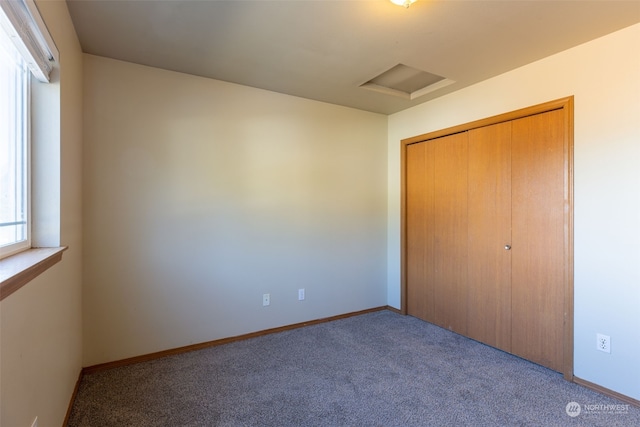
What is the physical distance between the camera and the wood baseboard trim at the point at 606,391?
76.8 inches

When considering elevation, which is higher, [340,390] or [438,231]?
[438,231]

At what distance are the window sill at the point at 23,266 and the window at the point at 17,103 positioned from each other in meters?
0.06

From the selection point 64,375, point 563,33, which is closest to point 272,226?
point 64,375

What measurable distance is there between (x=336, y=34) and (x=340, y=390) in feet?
7.79

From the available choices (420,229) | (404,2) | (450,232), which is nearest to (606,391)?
(450,232)

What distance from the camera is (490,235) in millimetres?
2797

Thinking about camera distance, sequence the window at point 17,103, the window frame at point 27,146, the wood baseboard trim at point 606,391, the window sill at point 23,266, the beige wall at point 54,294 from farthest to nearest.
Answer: the wood baseboard trim at point 606,391, the window frame at point 27,146, the window at point 17,103, the beige wall at point 54,294, the window sill at point 23,266

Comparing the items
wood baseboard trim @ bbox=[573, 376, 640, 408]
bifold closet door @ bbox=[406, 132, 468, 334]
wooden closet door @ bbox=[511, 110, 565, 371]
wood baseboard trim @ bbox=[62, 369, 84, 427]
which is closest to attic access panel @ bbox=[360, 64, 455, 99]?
bifold closet door @ bbox=[406, 132, 468, 334]

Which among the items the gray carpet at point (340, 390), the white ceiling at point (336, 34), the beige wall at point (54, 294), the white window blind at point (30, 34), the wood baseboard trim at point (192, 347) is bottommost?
the gray carpet at point (340, 390)

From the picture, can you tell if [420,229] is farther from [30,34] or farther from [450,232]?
[30,34]

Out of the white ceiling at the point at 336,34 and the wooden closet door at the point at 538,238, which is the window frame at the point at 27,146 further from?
the wooden closet door at the point at 538,238

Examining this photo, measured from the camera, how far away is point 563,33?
2037 mm

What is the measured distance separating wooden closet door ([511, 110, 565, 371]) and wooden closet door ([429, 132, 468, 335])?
0.47m

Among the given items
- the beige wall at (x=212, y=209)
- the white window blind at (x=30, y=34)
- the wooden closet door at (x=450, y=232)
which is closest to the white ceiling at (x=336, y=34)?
the beige wall at (x=212, y=209)
